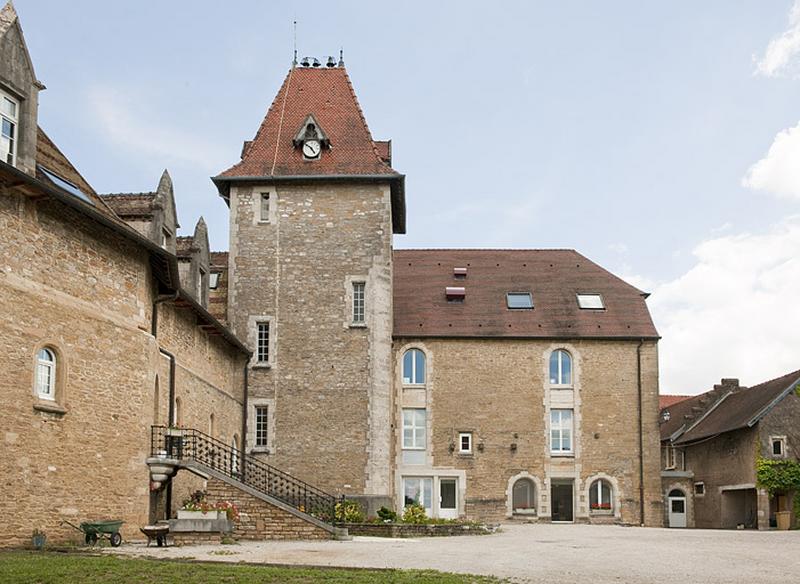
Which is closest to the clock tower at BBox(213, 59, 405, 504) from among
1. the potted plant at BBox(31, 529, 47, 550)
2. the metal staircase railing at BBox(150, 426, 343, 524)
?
the metal staircase railing at BBox(150, 426, 343, 524)

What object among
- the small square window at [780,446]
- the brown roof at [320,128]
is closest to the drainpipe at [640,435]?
the small square window at [780,446]

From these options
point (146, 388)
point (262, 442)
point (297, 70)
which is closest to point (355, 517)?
point (262, 442)

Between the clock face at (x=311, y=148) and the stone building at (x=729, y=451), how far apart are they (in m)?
19.6

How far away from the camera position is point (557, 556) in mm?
20641

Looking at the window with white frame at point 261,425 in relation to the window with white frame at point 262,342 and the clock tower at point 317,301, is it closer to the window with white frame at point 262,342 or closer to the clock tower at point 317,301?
the clock tower at point 317,301

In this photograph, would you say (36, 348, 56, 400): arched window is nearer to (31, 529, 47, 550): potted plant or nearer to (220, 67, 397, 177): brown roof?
(31, 529, 47, 550): potted plant

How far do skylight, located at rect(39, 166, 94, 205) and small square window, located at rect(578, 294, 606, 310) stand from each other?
74.9ft

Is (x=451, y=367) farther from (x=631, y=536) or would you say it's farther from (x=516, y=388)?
(x=631, y=536)

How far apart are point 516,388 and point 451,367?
2494mm

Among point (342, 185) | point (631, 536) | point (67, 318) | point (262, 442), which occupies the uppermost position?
point (342, 185)

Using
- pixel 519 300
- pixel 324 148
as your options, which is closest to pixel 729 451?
pixel 519 300

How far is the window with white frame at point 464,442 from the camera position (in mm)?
39438

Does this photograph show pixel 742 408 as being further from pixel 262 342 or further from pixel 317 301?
pixel 262 342

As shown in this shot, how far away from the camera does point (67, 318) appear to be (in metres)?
21.0
